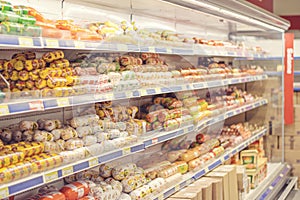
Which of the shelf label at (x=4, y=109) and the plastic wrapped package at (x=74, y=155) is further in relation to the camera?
the plastic wrapped package at (x=74, y=155)

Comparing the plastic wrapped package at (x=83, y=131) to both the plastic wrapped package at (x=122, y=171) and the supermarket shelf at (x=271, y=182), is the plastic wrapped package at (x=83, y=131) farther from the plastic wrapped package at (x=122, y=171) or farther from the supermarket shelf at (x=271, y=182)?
the supermarket shelf at (x=271, y=182)

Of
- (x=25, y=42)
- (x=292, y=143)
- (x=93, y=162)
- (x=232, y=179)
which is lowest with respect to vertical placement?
(x=292, y=143)

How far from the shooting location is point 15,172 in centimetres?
223

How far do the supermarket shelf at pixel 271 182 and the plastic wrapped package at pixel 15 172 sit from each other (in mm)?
3118

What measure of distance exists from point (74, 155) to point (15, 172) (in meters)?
0.46

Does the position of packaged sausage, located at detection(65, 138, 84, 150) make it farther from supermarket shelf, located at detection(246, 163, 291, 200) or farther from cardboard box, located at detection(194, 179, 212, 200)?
supermarket shelf, located at detection(246, 163, 291, 200)

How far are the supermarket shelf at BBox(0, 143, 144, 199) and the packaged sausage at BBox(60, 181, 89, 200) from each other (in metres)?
0.17

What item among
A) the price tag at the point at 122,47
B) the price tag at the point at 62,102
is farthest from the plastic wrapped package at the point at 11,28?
the price tag at the point at 122,47

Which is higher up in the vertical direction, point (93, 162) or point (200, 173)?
point (93, 162)

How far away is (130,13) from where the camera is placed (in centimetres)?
390

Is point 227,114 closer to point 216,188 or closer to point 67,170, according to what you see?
point 216,188

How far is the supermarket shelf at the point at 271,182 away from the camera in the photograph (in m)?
5.27

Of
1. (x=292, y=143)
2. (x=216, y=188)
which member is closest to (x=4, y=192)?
(x=216, y=188)

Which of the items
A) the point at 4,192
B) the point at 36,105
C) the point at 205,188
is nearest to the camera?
the point at 4,192
